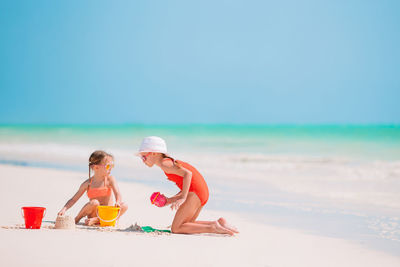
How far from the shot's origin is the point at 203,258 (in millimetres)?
3969

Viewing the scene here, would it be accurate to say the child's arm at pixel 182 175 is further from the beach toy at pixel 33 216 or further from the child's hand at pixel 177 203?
the beach toy at pixel 33 216

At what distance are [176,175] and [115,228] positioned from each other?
0.87 metres

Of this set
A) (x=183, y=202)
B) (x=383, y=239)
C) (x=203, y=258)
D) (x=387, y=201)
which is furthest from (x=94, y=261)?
(x=387, y=201)

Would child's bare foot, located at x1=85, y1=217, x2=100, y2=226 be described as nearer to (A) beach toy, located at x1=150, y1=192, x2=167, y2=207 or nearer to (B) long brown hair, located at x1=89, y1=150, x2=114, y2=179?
(B) long brown hair, located at x1=89, y1=150, x2=114, y2=179

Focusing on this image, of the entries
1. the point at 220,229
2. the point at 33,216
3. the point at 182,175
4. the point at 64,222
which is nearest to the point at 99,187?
the point at 64,222

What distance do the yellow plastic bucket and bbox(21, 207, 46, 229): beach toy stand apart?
2.07ft

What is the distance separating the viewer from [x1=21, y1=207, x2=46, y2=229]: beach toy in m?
4.72

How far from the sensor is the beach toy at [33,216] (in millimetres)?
4723

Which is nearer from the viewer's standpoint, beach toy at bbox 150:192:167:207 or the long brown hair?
beach toy at bbox 150:192:167:207

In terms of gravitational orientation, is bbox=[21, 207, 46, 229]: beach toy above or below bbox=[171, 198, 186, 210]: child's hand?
below

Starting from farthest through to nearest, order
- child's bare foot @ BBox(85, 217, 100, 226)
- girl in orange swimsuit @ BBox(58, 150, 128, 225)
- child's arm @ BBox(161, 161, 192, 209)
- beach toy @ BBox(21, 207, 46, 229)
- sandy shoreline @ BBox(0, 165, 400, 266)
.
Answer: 1. girl in orange swimsuit @ BBox(58, 150, 128, 225)
2. child's bare foot @ BBox(85, 217, 100, 226)
3. child's arm @ BBox(161, 161, 192, 209)
4. beach toy @ BBox(21, 207, 46, 229)
5. sandy shoreline @ BBox(0, 165, 400, 266)

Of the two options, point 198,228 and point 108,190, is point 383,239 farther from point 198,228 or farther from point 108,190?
point 108,190

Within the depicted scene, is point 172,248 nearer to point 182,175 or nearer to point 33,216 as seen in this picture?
point 182,175

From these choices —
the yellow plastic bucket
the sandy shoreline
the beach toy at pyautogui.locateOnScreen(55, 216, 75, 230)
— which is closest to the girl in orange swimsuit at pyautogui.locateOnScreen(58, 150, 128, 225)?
the yellow plastic bucket
